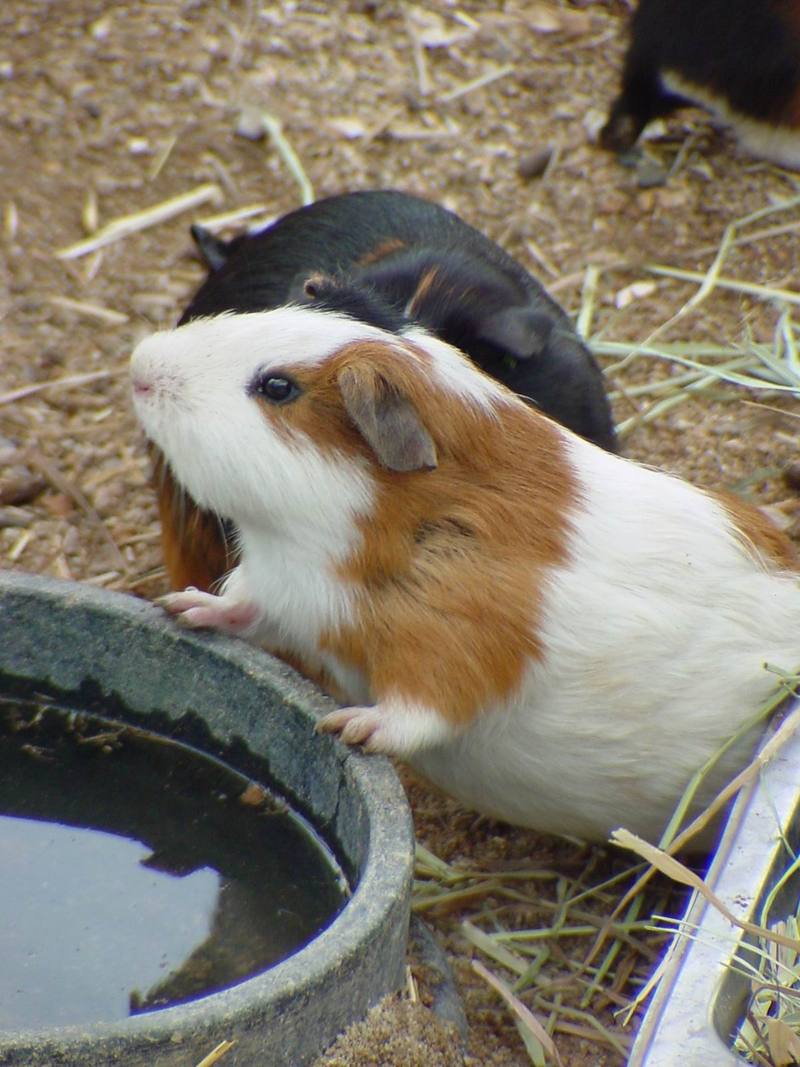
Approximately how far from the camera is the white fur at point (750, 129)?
4965 mm

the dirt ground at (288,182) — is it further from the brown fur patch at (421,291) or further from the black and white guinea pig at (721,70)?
the brown fur patch at (421,291)

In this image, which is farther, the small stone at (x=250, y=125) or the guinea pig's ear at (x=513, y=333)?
the small stone at (x=250, y=125)

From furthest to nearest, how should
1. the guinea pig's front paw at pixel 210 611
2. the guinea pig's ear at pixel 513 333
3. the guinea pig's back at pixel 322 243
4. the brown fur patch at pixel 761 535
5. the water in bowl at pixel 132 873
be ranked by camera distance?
1. the guinea pig's back at pixel 322 243
2. the guinea pig's ear at pixel 513 333
3. the brown fur patch at pixel 761 535
4. the guinea pig's front paw at pixel 210 611
5. the water in bowl at pixel 132 873

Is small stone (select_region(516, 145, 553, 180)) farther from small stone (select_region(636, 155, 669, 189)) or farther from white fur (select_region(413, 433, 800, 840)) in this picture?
white fur (select_region(413, 433, 800, 840))

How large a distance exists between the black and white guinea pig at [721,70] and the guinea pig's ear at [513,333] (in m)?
2.03

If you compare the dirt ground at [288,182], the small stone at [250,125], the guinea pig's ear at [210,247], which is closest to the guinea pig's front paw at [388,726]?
the dirt ground at [288,182]

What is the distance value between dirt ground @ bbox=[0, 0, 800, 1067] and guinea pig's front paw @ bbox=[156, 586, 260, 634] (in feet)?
3.33

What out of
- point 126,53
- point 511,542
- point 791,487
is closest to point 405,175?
point 126,53

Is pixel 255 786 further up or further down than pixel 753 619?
further down

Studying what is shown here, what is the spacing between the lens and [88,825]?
103 inches

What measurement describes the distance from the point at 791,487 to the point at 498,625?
1.49m

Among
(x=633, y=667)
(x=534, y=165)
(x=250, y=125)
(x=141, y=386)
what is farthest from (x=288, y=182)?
(x=633, y=667)

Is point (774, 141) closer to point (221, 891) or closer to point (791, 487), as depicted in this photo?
point (791, 487)

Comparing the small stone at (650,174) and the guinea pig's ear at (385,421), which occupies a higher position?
the guinea pig's ear at (385,421)
